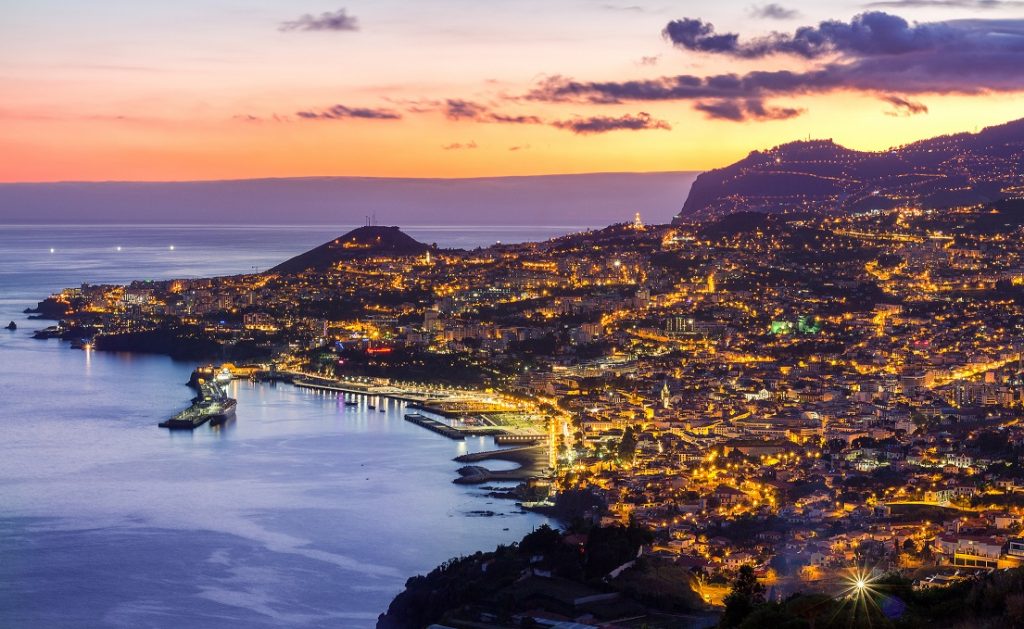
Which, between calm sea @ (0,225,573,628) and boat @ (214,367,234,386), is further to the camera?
boat @ (214,367,234,386)

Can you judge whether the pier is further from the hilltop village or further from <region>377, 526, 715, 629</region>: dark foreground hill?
<region>377, 526, 715, 629</region>: dark foreground hill

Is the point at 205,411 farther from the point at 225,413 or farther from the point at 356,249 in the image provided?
the point at 356,249

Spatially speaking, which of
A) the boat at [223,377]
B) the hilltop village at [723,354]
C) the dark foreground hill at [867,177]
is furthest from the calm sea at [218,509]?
the dark foreground hill at [867,177]

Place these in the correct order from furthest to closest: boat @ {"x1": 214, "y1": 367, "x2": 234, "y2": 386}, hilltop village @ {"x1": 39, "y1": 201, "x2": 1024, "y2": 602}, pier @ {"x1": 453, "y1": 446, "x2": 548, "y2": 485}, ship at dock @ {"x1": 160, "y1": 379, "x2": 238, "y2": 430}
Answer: boat @ {"x1": 214, "y1": 367, "x2": 234, "y2": 386} → ship at dock @ {"x1": 160, "y1": 379, "x2": 238, "y2": 430} → pier @ {"x1": 453, "y1": 446, "x2": 548, "y2": 485} → hilltop village @ {"x1": 39, "y1": 201, "x2": 1024, "y2": 602}

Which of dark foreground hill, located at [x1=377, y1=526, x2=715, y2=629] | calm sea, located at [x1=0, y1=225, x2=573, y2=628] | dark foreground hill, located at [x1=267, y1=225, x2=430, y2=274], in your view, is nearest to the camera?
→ dark foreground hill, located at [x1=377, y1=526, x2=715, y2=629]

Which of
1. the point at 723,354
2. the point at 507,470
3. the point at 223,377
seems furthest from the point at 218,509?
the point at 723,354

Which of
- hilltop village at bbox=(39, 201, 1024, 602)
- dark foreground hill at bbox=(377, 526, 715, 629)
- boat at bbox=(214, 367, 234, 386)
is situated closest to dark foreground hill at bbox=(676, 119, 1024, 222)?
hilltop village at bbox=(39, 201, 1024, 602)

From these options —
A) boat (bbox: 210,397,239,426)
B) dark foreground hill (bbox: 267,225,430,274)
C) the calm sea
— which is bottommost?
the calm sea

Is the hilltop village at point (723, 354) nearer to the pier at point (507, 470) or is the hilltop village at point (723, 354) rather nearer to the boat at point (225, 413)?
the pier at point (507, 470)
